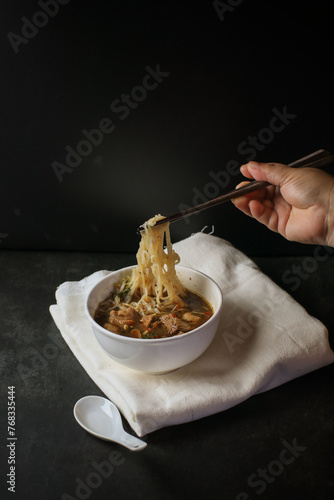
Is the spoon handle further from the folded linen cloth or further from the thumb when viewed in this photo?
the thumb

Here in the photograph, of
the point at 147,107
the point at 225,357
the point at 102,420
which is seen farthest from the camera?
the point at 147,107

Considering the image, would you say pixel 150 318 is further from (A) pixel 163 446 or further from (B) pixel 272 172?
(B) pixel 272 172

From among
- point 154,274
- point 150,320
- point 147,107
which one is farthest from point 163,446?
point 147,107

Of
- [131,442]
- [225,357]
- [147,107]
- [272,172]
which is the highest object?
[147,107]

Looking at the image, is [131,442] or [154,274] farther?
[154,274]

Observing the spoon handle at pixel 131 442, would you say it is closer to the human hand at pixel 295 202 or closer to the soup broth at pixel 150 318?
the soup broth at pixel 150 318

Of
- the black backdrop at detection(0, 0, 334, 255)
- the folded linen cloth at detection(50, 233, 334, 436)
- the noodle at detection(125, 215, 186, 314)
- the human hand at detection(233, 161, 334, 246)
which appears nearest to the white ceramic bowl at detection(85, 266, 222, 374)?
the folded linen cloth at detection(50, 233, 334, 436)

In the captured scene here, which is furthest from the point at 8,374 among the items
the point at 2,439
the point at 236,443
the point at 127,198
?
the point at 127,198
